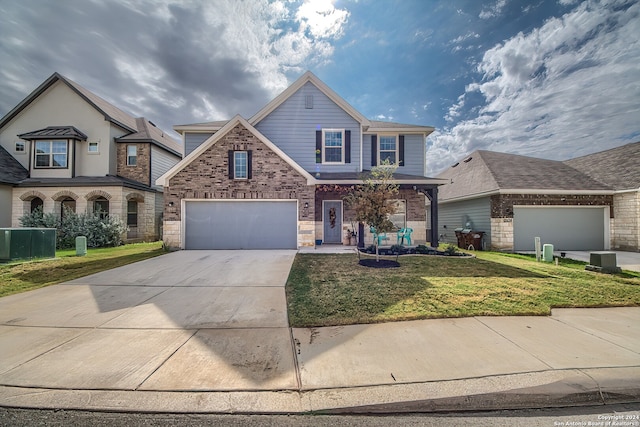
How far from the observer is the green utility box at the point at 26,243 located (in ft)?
28.6

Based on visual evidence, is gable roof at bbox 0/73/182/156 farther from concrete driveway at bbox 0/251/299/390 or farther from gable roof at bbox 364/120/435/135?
concrete driveway at bbox 0/251/299/390

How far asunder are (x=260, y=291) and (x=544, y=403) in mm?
4843

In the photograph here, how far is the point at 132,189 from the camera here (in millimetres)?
15727

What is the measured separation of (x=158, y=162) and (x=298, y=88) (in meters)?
11.2

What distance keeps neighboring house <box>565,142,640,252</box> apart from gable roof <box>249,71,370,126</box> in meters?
12.6

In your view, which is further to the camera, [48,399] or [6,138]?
[6,138]

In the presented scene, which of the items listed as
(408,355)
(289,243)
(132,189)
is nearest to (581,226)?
(289,243)

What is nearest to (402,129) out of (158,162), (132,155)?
(158,162)

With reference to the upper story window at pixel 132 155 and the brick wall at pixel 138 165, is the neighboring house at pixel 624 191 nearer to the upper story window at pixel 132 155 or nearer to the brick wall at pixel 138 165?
the brick wall at pixel 138 165

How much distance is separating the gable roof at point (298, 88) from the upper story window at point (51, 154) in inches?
477

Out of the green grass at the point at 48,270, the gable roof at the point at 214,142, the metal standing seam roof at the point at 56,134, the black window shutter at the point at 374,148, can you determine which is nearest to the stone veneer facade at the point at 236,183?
the gable roof at the point at 214,142

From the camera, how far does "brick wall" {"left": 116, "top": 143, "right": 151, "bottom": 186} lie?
16.8 metres

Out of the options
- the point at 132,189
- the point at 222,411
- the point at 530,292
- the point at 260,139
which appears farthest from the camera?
the point at 132,189

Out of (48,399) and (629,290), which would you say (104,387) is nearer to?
(48,399)
